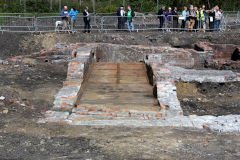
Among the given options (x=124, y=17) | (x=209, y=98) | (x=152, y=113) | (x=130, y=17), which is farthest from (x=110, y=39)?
(x=152, y=113)

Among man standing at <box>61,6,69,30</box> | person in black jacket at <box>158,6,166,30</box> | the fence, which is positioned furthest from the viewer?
person in black jacket at <box>158,6,166,30</box>

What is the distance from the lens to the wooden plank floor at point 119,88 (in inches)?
349

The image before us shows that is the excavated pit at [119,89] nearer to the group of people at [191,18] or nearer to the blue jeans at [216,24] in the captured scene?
the group of people at [191,18]

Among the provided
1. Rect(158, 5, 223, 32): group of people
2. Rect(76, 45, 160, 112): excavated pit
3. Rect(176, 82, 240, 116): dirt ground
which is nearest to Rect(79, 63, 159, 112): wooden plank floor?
Rect(76, 45, 160, 112): excavated pit

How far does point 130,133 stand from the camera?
22.4 ft

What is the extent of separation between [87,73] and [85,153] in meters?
5.61

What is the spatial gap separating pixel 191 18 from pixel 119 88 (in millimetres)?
11210

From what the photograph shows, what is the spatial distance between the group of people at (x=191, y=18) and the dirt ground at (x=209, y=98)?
356 inches

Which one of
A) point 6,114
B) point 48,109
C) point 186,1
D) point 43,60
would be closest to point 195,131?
point 48,109

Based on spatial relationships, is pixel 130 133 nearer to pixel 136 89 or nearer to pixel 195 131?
pixel 195 131

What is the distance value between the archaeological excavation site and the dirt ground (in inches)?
1.0

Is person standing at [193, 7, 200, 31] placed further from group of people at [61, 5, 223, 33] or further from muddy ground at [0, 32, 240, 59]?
muddy ground at [0, 32, 240, 59]

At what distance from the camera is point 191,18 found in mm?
20016

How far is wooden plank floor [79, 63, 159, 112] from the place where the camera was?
8.87 m
